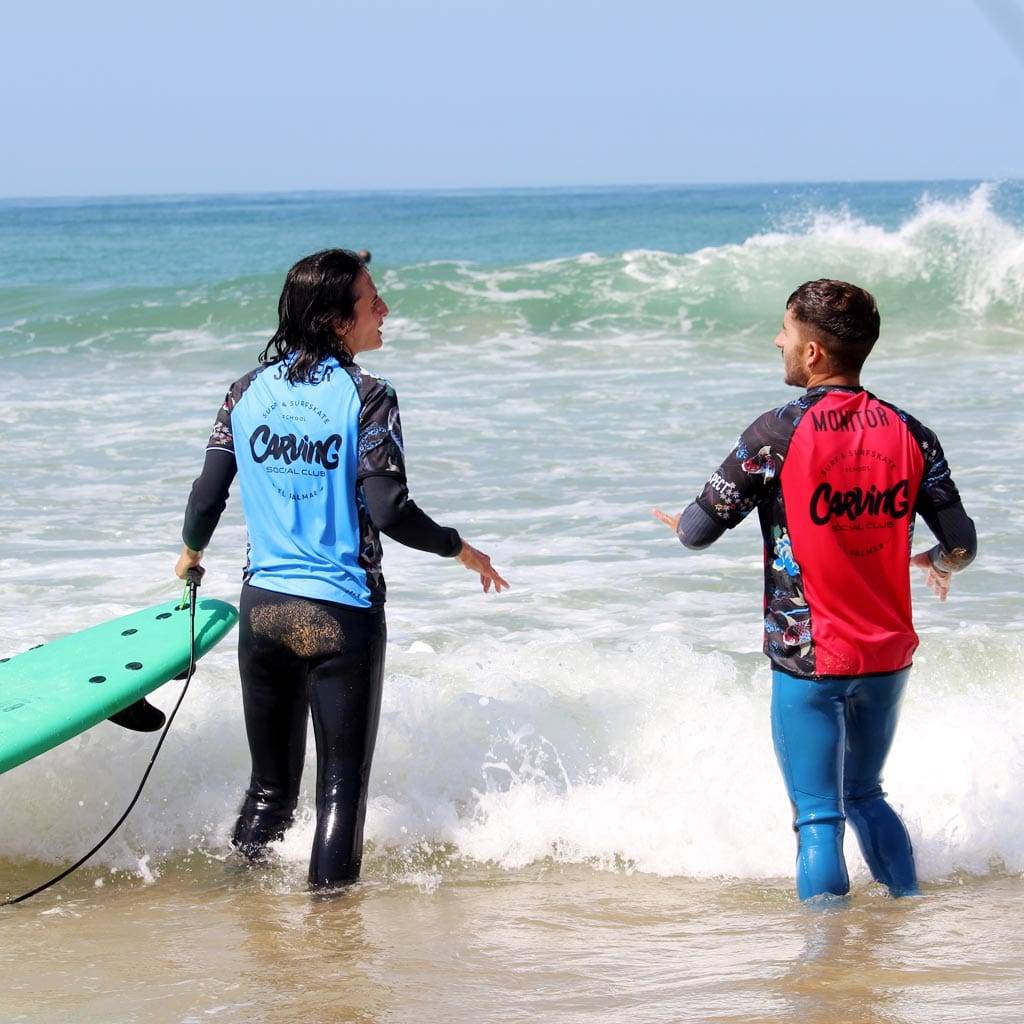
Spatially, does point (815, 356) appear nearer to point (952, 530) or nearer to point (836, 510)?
point (836, 510)

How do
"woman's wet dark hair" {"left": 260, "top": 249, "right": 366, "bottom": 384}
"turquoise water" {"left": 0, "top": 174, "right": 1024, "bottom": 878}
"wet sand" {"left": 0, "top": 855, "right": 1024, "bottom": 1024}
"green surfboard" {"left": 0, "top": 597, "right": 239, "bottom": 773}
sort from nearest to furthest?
"wet sand" {"left": 0, "top": 855, "right": 1024, "bottom": 1024} < "woman's wet dark hair" {"left": 260, "top": 249, "right": 366, "bottom": 384} < "green surfboard" {"left": 0, "top": 597, "right": 239, "bottom": 773} < "turquoise water" {"left": 0, "top": 174, "right": 1024, "bottom": 878}

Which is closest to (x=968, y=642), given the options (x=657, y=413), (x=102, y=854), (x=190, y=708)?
(x=190, y=708)

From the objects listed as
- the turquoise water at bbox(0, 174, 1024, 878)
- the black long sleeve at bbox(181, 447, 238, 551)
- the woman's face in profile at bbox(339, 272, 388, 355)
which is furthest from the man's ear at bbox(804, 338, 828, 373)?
the turquoise water at bbox(0, 174, 1024, 878)

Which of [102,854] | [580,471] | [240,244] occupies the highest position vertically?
[240,244]

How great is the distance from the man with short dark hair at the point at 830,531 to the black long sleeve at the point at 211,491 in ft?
3.65

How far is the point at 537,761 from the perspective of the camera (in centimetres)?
459

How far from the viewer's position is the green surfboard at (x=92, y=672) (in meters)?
3.57

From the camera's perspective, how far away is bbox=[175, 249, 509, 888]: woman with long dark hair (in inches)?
129

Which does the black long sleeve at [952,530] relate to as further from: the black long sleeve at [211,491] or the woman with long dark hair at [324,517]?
the black long sleeve at [211,491]

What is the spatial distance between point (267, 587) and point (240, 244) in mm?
37971

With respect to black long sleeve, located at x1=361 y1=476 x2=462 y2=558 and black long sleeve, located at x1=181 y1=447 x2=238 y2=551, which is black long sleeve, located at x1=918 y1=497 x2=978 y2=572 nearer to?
black long sleeve, located at x1=361 y1=476 x2=462 y2=558

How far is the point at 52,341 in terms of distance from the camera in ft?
54.6

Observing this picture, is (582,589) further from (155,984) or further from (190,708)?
(155,984)

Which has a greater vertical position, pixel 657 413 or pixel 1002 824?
pixel 657 413
